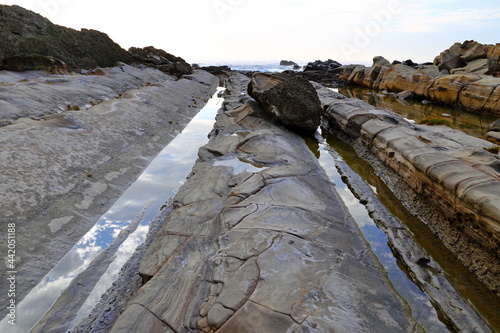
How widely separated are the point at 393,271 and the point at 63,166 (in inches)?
252

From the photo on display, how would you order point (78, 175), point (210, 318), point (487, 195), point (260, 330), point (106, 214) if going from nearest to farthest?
1. point (260, 330)
2. point (210, 318)
3. point (487, 195)
4. point (106, 214)
5. point (78, 175)

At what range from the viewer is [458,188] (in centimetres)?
502

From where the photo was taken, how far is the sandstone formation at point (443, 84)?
16531mm

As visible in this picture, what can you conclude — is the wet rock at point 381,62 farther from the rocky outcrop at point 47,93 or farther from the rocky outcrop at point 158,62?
the rocky outcrop at point 47,93

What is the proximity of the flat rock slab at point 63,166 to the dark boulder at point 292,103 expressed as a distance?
3675 mm

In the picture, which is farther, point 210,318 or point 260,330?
point 210,318

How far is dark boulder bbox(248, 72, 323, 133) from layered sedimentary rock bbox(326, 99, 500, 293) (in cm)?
319

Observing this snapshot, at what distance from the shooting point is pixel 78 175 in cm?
660

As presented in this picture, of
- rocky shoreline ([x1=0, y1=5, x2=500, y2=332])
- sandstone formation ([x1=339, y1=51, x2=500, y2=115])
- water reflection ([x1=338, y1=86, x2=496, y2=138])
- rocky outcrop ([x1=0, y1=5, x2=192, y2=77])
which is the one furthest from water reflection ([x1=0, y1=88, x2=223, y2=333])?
sandstone formation ([x1=339, y1=51, x2=500, y2=115])

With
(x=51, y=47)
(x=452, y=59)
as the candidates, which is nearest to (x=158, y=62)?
(x=51, y=47)

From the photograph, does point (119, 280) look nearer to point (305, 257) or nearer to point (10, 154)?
point (305, 257)

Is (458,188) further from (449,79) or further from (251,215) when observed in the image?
(449,79)

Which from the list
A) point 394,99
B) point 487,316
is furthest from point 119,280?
point 394,99

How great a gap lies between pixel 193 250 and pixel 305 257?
56.2 inches
